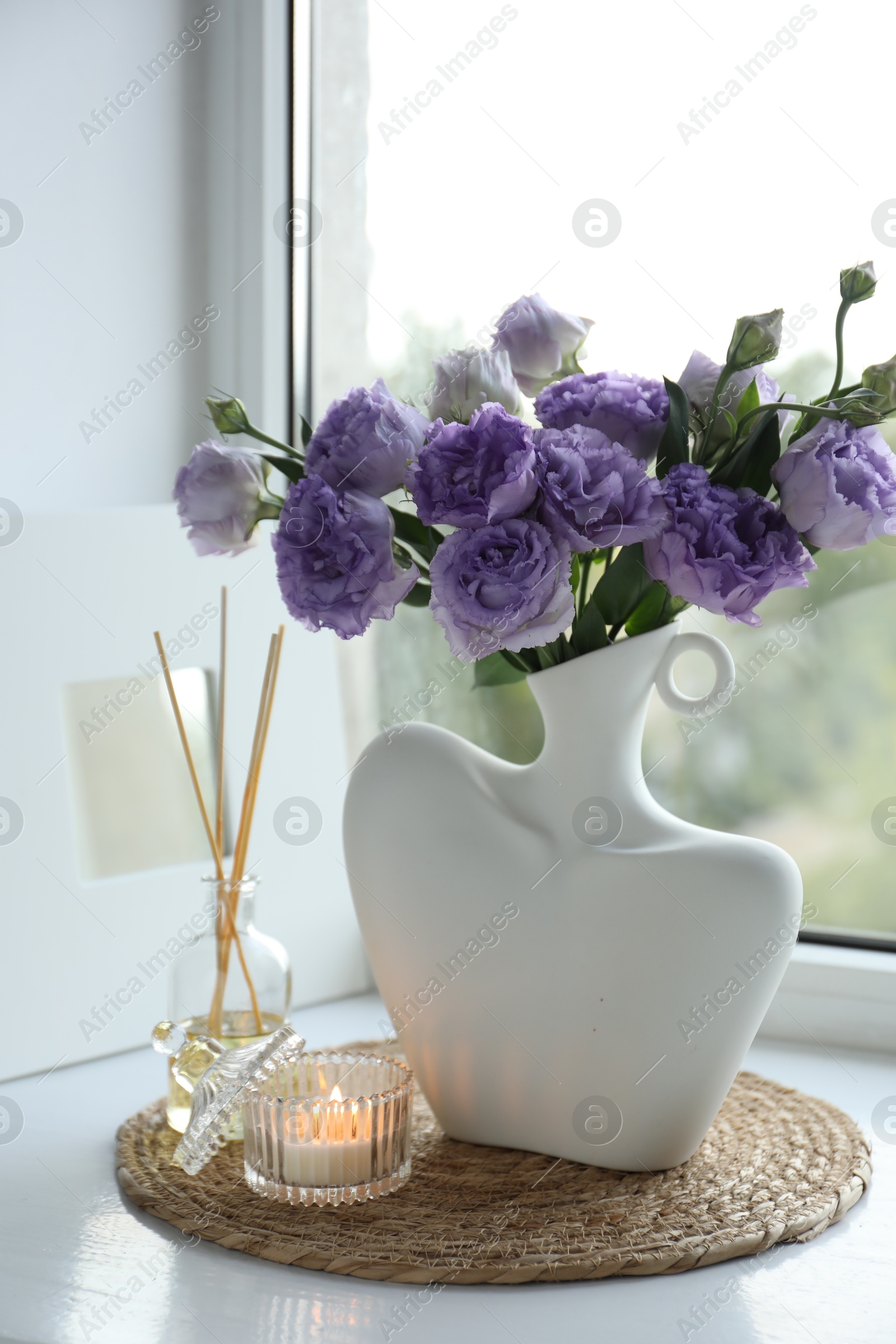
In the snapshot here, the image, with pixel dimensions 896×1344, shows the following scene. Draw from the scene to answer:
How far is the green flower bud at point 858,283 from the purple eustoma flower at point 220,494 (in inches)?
13.9

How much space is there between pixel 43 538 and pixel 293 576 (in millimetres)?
372

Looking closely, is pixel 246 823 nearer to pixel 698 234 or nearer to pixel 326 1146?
pixel 326 1146

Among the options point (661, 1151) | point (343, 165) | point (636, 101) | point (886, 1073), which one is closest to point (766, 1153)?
point (661, 1151)

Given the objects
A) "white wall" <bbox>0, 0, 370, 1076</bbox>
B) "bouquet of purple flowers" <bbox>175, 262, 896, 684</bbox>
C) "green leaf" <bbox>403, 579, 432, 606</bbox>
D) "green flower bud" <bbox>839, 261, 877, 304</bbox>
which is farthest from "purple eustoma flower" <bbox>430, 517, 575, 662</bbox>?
"white wall" <bbox>0, 0, 370, 1076</bbox>

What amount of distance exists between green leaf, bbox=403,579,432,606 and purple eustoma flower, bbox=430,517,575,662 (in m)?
0.10

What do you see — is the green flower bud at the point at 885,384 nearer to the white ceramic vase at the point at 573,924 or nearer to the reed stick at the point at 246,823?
the white ceramic vase at the point at 573,924

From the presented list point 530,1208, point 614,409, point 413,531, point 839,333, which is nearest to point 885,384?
point 839,333

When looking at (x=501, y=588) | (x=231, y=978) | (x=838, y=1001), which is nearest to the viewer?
(x=501, y=588)

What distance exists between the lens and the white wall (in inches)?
37.2

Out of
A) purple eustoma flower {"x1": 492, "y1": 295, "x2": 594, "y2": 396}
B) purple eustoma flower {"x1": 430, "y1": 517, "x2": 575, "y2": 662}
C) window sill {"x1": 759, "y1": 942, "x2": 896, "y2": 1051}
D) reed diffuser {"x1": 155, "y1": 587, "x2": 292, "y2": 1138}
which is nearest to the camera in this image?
purple eustoma flower {"x1": 430, "y1": 517, "x2": 575, "y2": 662}

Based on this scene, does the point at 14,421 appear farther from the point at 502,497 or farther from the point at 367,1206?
the point at 367,1206

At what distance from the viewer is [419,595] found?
76 centimetres

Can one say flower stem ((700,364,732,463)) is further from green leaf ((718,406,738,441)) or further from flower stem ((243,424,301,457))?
flower stem ((243,424,301,457))

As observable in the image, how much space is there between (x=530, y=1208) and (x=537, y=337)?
1.63 feet
